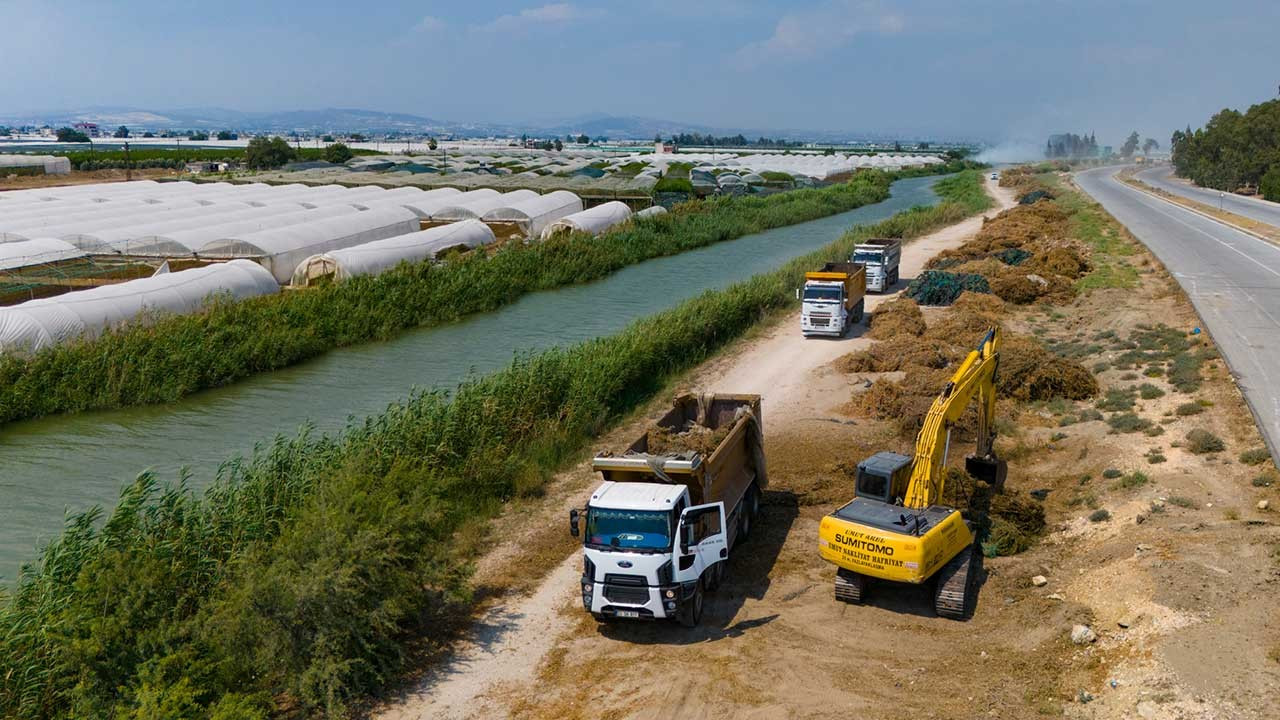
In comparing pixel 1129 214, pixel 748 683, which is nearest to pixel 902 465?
pixel 748 683

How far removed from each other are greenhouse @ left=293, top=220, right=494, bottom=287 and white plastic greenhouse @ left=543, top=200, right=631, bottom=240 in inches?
276

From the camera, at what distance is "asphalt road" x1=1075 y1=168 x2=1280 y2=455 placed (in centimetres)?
2264

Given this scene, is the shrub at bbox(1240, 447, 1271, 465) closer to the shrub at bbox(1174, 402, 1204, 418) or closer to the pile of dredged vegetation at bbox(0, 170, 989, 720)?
the shrub at bbox(1174, 402, 1204, 418)

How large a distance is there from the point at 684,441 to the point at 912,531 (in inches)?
196

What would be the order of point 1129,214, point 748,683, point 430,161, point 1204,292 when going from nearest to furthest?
point 748,683 < point 1204,292 < point 1129,214 < point 430,161

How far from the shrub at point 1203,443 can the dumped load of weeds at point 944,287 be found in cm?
2042

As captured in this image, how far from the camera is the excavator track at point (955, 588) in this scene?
14250mm

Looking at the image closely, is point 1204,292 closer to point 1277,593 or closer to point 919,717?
point 1277,593

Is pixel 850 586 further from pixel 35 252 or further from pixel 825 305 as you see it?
pixel 35 252

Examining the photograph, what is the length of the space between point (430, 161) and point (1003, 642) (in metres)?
118

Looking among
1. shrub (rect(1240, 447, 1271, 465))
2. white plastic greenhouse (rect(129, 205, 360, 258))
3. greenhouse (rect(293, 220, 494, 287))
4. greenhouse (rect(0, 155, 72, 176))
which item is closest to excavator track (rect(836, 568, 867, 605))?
shrub (rect(1240, 447, 1271, 465))

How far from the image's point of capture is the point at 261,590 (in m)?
12.6

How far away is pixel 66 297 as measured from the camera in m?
30.1

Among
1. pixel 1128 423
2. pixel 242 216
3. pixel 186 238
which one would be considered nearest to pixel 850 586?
pixel 1128 423
